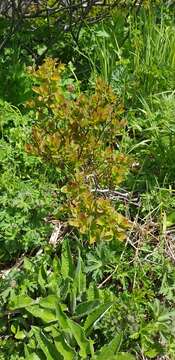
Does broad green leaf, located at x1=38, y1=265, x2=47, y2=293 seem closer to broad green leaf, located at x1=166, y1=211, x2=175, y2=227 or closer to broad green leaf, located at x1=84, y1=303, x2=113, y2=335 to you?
broad green leaf, located at x1=84, y1=303, x2=113, y2=335

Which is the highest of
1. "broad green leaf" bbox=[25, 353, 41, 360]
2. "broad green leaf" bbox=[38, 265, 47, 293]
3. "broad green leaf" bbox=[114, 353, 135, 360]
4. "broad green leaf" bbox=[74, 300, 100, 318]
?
"broad green leaf" bbox=[38, 265, 47, 293]

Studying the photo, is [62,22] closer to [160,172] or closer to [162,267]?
[160,172]

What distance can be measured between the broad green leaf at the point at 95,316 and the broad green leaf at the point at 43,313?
0.13m

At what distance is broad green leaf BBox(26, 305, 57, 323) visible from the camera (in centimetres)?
240

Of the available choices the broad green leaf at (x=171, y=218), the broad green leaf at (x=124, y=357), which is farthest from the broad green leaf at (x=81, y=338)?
the broad green leaf at (x=171, y=218)

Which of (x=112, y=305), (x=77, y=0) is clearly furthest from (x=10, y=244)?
(x=77, y=0)

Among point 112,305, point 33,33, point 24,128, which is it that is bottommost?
point 112,305

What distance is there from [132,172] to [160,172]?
14cm

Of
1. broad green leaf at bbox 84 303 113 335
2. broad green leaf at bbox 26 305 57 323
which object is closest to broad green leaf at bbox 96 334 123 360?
broad green leaf at bbox 84 303 113 335

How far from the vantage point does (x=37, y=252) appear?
107 inches

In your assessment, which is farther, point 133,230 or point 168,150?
point 168,150

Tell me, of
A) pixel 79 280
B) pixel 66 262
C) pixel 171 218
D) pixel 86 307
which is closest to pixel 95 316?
pixel 86 307

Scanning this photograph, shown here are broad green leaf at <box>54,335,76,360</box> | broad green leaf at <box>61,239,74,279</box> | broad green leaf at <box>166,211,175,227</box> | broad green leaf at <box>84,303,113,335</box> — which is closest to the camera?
broad green leaf at <box>54,335,76,360</box>

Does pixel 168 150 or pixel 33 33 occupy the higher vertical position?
pixel 33 33
